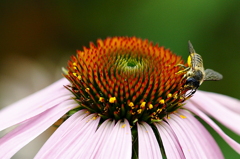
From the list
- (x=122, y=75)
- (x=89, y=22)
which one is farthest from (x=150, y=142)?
(x=89, y=22)

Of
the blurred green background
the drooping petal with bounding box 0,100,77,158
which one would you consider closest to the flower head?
the drooping petal with bounding box 0,100,77,158

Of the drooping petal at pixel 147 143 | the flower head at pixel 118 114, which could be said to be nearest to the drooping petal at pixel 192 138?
the flower head at pixel 118 114

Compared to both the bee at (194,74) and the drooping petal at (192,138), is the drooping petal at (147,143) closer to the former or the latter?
the drooping petal at (192,138)

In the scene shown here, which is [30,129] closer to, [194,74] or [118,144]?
[118,144]

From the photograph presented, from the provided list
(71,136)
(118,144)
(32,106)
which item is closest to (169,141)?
(118,144)

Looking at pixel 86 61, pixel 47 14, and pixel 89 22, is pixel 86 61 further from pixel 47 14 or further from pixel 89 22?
pixel 47 14

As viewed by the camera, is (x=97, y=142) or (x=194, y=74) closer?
(x=97, y=142)

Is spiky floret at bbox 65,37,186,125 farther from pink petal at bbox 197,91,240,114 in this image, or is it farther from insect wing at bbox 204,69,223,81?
pink petal at bbox 197,91,240,114
